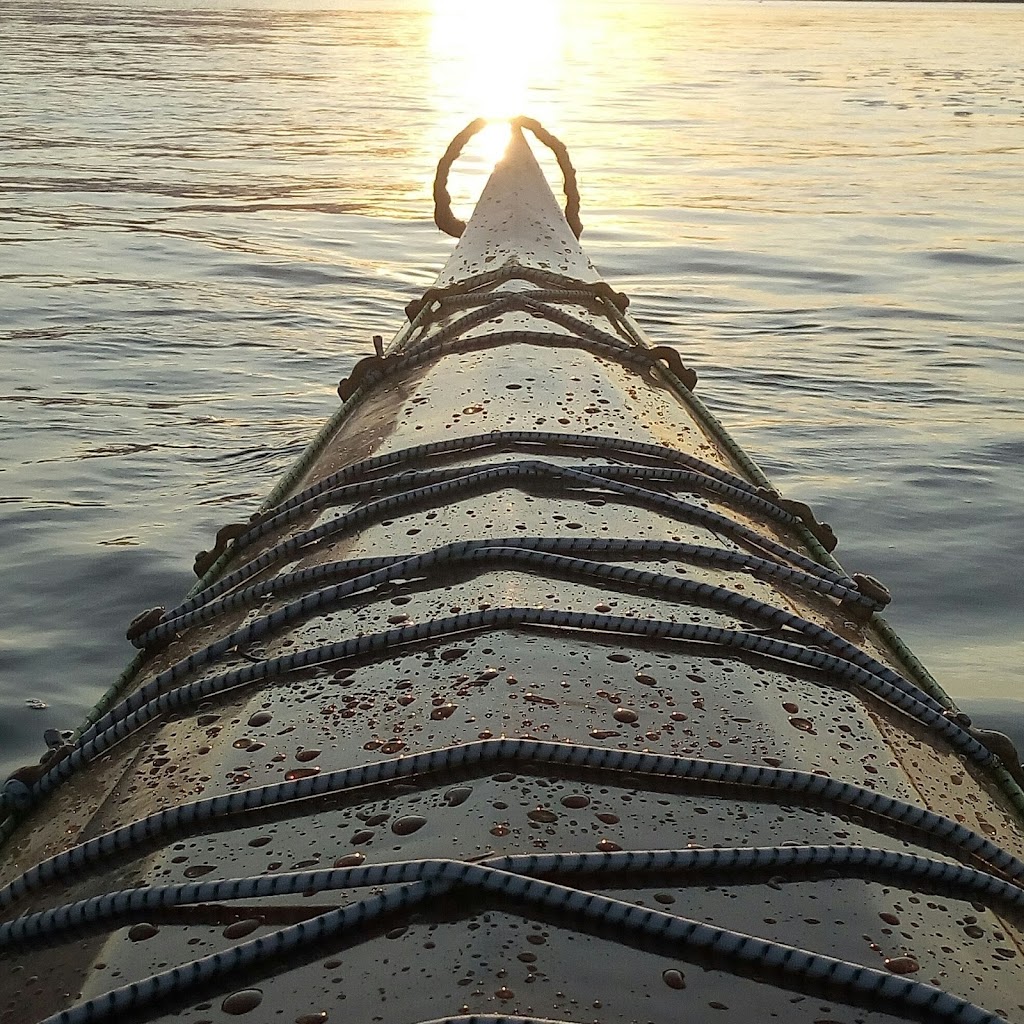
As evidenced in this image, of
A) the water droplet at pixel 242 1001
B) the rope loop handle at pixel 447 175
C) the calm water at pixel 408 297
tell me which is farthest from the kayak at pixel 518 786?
the rope loop handle at pixel 447 175

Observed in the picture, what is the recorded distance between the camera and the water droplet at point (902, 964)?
58.8 inches

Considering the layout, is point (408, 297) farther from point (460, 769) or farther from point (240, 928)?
point (240, 928)

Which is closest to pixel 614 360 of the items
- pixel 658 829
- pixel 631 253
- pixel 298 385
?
pixel 658 829

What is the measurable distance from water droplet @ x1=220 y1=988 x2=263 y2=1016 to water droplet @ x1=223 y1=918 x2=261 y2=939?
3.5 inches

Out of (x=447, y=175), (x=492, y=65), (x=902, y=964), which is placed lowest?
(x=902, y=964)

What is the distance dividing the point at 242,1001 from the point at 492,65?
101 feet

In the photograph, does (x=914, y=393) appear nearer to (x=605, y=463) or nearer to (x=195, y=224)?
(x=605, y=463)

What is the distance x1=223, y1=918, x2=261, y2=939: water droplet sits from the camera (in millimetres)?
1521

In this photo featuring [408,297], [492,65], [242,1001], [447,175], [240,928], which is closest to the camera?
[242,1001]

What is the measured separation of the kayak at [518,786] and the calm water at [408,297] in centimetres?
146

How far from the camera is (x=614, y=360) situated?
3928mm

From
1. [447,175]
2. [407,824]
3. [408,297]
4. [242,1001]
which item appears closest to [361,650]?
[407,824]

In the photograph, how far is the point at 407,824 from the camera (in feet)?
5.47

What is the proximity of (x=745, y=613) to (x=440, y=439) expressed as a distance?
103cm
